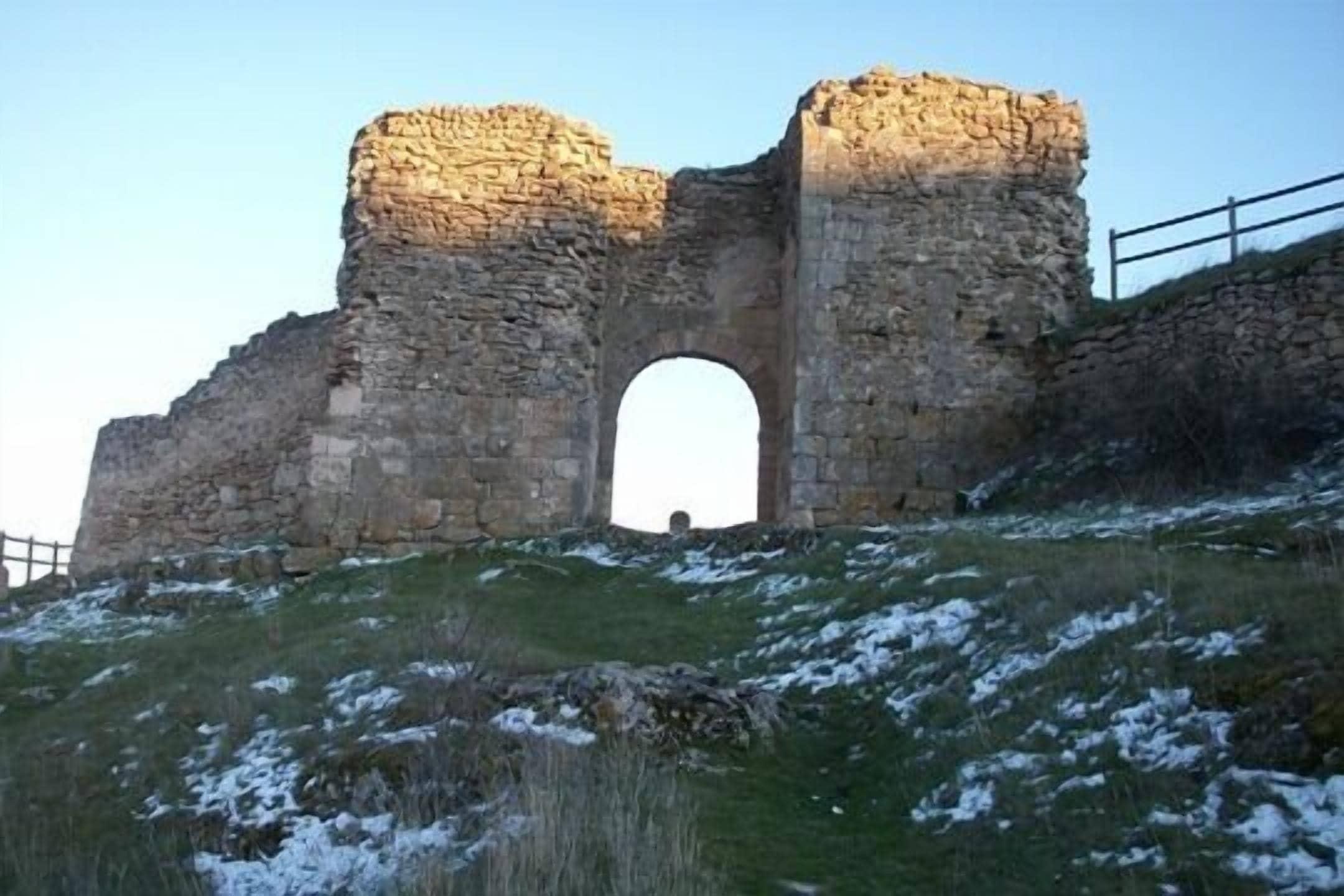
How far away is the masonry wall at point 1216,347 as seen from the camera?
11891 mm

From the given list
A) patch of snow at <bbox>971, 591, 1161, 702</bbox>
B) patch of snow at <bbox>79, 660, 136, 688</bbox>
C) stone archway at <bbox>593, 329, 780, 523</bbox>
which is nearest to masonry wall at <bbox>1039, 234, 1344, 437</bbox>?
stone archway at <bbox>593, 329, 780, 523</bbox>

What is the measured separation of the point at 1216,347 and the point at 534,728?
8413 millimetres

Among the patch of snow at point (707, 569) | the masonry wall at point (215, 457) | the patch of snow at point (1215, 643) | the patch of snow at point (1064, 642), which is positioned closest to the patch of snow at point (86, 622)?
the masonry wall at point (215, 457)

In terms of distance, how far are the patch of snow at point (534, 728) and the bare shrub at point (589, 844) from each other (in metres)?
0.57

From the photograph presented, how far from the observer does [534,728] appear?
21.9 ft

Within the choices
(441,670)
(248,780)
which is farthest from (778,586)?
(248,780)

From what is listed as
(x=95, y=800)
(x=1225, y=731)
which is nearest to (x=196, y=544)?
(x=95, y=800)

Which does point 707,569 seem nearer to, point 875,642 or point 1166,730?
point 875,642

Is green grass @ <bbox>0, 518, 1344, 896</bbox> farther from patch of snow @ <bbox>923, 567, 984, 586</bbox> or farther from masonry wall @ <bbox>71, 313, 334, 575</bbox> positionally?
masonry wall @ <bbox>71, 313, 334, 575</bbox>

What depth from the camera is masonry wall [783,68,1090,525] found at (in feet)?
45.8

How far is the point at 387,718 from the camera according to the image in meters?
7.20

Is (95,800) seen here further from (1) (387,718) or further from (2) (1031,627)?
(2) (1031,627)

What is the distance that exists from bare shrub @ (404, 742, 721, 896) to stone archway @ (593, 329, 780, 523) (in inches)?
365

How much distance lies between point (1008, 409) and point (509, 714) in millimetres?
8737
